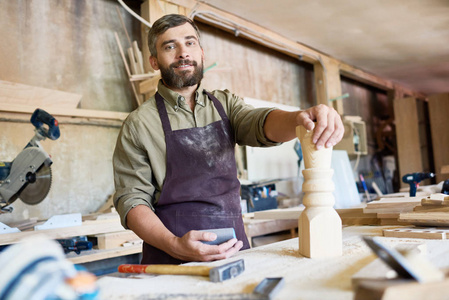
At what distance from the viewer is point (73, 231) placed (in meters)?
2.42

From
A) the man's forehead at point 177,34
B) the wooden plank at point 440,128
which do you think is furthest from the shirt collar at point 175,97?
the wooden plank at point 440,128

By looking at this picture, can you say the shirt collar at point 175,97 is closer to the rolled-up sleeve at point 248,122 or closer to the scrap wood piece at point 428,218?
the rolled-up sleeve at point 248,122

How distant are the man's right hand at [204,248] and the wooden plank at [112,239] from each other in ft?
4.93

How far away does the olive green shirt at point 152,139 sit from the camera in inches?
62.8

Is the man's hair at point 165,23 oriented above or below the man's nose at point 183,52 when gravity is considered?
above

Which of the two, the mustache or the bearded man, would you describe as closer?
the bearded man

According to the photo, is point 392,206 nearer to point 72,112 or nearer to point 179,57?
point 179,57

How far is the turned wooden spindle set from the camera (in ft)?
3.50

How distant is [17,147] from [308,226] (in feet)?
8.64

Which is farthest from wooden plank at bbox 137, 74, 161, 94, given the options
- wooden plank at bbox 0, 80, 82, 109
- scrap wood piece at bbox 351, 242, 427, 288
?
scrap wood piece at bbox 351, 242, 427, 288

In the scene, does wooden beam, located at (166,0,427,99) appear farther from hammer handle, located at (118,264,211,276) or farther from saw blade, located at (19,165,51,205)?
A: hammer handle, located at (118,264,211,276)

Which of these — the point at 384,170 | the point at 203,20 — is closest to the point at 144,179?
the point at 203,20

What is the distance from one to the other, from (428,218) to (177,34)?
1.29 metres

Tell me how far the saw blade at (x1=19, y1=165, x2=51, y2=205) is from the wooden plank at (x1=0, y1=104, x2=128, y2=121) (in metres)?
0.61
